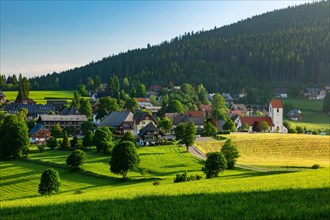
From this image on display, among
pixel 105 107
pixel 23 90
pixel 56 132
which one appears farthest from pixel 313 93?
pixel 56 132

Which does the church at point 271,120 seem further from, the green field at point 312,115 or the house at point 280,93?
the house at point 280,93

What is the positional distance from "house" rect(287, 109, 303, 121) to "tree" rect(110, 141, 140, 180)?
88064 millimetres

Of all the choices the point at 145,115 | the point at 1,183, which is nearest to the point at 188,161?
the point at 1,183

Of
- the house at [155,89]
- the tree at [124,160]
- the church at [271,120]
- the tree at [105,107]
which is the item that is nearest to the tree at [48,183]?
the tree at [124,160]

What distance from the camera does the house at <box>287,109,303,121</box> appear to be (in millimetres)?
134625

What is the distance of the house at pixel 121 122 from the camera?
333 feet

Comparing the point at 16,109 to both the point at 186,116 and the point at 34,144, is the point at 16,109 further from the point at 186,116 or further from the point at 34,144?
the point at 186,116

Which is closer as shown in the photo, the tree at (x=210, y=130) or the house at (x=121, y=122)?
the tree at (x=210, y=130)

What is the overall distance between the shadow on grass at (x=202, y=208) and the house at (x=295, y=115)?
116329 millimetres

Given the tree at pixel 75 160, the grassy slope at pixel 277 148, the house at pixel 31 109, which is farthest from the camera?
the house at pixel 31 109

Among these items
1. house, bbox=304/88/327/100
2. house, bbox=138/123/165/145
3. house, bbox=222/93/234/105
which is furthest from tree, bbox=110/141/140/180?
house, bbox=304/88/327/100

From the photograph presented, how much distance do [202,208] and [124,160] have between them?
38.8 metres

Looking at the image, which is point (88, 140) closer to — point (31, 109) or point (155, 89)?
point (31, 109)

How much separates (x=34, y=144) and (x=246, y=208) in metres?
78.4
